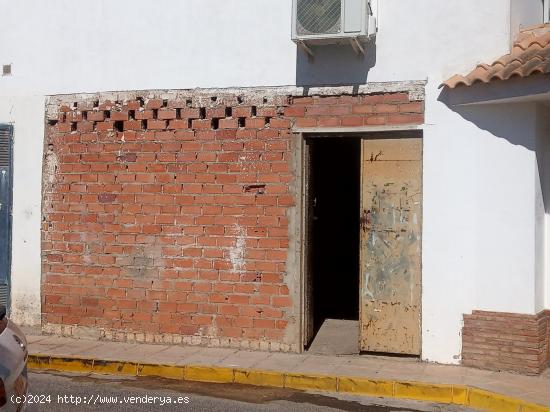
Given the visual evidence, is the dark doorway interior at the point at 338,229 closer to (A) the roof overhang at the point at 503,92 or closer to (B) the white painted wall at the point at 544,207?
(A) the roof overhang at the point at 503,92

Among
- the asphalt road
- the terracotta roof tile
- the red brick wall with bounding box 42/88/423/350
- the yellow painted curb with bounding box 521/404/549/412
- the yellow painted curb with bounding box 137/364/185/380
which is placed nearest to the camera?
the yellow painted curb with bounding box 521/404/549/412

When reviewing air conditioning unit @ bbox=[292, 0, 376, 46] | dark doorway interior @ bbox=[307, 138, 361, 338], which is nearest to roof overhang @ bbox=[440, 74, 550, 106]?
air conditioning unit @ bbox=[292, 0, 376, 46]

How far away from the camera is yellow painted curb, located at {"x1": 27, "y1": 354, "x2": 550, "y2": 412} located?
6.39 m

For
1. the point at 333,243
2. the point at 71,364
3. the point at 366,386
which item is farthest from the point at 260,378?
the point at 333,243

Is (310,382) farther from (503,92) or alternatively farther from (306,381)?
(503,92)

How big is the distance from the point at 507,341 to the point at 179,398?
133 inches

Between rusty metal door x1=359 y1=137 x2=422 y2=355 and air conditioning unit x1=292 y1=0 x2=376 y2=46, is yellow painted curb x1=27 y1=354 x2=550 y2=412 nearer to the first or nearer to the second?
rusty metal door x1=359 y1=137 x2=422 y2=355

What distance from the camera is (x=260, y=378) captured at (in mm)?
7184

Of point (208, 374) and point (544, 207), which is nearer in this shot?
point (208, 374)

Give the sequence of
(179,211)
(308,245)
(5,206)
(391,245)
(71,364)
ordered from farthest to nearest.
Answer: (5,206), (179,211), (308,245), (391,245), (71,364)

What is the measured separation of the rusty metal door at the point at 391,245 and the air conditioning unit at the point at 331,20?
4.09 feet

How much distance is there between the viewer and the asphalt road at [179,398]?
20.6 feet

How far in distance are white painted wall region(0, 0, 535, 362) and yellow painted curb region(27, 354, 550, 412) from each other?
99 cm

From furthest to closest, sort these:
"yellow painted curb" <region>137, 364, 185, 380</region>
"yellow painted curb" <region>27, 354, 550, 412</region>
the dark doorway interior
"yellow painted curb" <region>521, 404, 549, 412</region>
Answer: the dark doorway interior
"yellow painted curb" <region>137, 364, 185, 380</region>
"yellow painted curb" <region>27, 354, 550, 412</region>
"yellow painted curb" <region>521, 404, 549, 412</region>
